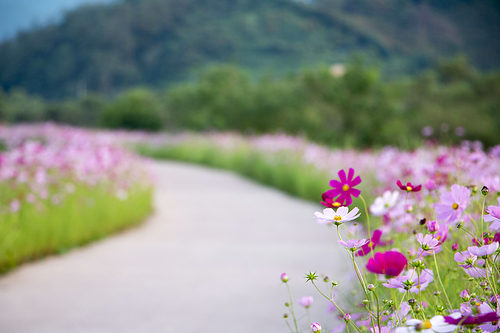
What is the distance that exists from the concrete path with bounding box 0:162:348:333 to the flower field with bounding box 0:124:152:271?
0.15m

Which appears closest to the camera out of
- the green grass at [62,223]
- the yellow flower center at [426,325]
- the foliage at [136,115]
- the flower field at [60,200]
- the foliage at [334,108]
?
the yellow flower center at [426,325]

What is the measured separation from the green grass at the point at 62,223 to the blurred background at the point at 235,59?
11.8m

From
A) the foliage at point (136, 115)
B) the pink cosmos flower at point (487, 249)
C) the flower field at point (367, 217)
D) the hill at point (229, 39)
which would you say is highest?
the hill at point (229, 39)

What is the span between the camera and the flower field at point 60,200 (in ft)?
10.5

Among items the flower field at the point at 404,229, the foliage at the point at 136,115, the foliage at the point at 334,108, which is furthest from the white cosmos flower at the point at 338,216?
the foliage at the point at 136,115

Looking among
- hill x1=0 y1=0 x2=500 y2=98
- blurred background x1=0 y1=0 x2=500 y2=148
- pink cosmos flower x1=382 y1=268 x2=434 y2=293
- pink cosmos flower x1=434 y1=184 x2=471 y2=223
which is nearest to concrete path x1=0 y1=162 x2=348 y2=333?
pink cosmos flower x1=382 y1=268 x2=434 y2=293

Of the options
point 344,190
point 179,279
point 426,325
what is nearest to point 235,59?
point 179,279

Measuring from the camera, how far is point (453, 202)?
1.04 metres

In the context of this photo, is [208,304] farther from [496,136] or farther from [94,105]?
[94,105]

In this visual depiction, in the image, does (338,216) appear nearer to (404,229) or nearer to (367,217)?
(367,217)

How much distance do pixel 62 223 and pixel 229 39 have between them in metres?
72.0

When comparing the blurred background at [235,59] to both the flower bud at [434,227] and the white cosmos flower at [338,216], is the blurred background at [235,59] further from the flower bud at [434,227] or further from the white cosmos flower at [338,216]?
the white cosmos flower at [338,216]

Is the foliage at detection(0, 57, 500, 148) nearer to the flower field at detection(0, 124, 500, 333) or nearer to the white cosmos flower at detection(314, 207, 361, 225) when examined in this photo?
the flower field at detection(0, 124, 500, 333)

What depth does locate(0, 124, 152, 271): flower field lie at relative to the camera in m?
3.19
